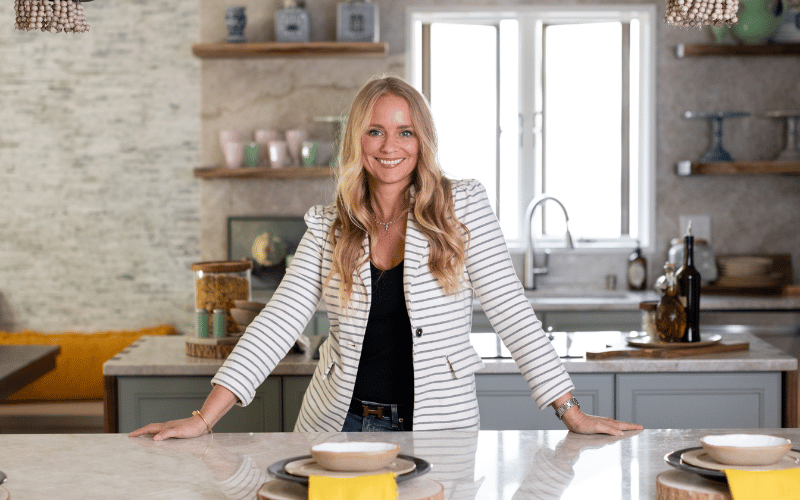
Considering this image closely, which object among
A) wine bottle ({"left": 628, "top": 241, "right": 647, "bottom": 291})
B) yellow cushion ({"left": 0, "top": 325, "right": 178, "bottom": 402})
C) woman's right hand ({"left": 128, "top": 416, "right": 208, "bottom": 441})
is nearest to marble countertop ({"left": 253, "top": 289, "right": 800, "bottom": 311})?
wine bottle ({"left": 628, "top": 241, "right": 647, "bottom": 291})

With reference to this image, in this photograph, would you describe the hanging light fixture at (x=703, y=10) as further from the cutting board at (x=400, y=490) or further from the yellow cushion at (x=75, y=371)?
the yellow cushion at (x=75, y=371)

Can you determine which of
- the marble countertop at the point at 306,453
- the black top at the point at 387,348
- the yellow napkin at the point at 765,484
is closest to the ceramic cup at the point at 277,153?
the black top at the point at 387,348

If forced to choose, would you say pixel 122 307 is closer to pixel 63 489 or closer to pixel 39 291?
pixel 39 291

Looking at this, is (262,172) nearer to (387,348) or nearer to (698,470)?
(387,348)

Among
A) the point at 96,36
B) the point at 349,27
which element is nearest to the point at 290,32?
the point at 349,27

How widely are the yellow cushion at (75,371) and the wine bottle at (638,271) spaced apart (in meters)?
2.93

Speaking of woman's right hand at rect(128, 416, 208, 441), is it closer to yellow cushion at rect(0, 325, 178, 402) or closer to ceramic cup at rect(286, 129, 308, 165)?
yellow cushion at rect(0, 325, 178, 402)

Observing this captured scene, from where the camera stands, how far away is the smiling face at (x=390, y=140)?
80.0 inches

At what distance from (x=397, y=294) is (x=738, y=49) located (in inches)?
140

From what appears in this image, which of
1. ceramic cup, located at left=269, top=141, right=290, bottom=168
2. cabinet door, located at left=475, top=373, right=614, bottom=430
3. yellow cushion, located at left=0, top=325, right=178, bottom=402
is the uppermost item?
ceramic cup, located at left=269, top=141, right=290, bottom=168

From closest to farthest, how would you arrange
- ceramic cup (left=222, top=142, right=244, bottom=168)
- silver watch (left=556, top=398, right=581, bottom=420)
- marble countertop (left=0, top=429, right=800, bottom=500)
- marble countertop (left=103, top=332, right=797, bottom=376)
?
marble countertop (left=0, top=429, right=800, bottom=500) < silver watch (left=556, top=398, right=581, bottom=420) < marble countertop (left=103, top=332, right=797, bottom=376) < ceramic cup (left=222, top=142, right=244, bottom=168)

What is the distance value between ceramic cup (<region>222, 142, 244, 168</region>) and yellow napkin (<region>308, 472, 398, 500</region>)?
3846 millimetres

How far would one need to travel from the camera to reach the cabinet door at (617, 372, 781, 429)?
268 centimetres

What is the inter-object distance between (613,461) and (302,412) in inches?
34.8
